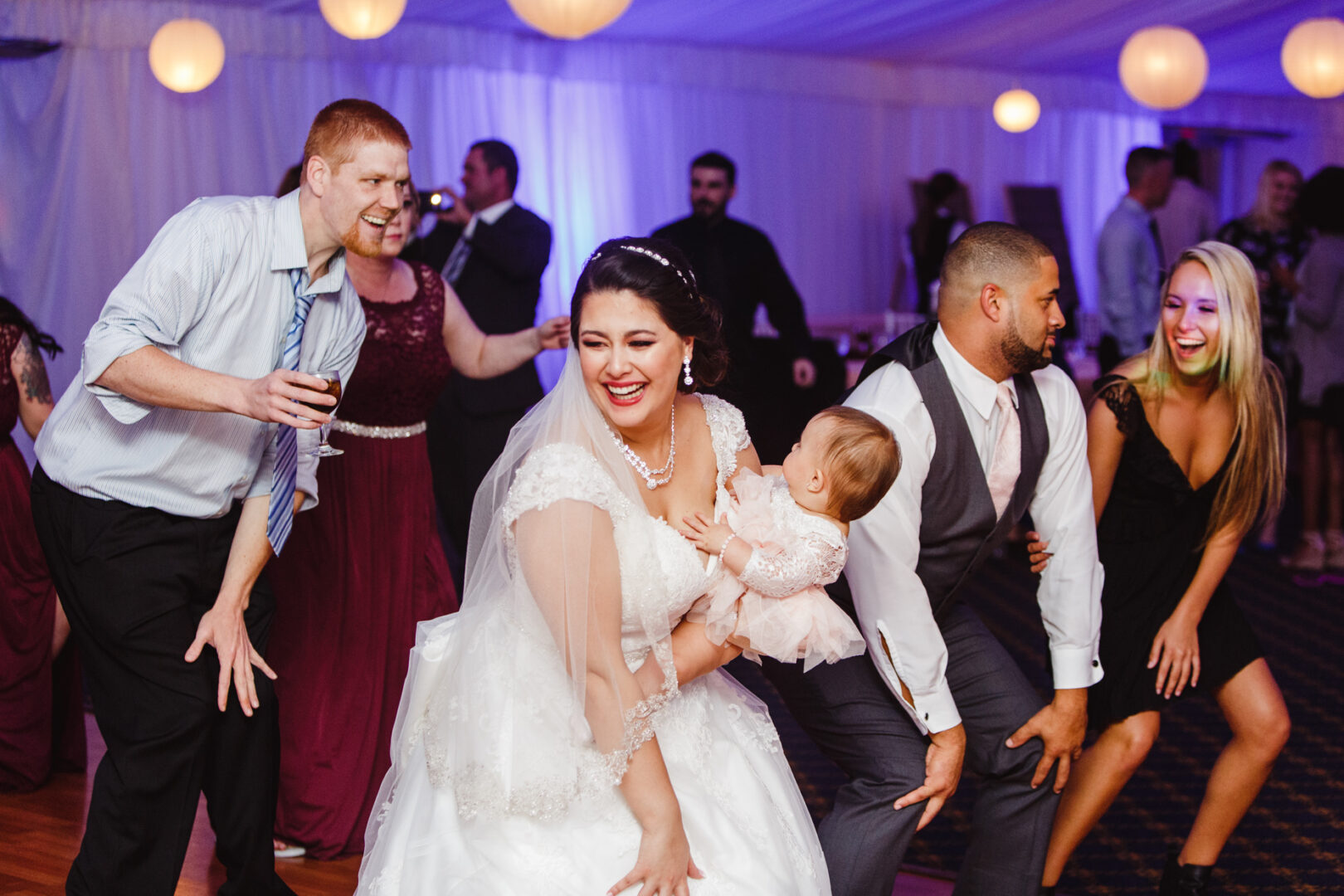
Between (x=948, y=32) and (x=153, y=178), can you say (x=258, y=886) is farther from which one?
(x=948, y=32)

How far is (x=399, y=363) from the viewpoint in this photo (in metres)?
3.16

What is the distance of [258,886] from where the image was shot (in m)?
2.47

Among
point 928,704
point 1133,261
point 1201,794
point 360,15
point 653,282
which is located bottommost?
point 1201,794

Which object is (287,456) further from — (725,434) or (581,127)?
(581,127)

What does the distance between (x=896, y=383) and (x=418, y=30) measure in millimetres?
6056

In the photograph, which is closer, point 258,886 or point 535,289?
point 258,886

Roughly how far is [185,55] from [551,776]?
5.52 metres

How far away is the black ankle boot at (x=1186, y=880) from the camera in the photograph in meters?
2.70

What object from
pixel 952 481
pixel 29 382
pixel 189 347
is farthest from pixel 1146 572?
pixel 29 382

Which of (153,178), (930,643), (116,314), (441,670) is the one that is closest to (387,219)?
(116,314)

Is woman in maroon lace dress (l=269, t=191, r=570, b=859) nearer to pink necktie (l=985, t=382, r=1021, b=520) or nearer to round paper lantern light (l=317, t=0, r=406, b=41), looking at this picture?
pink necktie (l=985, t=382, r=1021, b=520)

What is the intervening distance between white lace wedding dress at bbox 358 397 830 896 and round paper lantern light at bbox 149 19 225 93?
514 centimetres

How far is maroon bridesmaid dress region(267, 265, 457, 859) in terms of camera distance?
3051 mm

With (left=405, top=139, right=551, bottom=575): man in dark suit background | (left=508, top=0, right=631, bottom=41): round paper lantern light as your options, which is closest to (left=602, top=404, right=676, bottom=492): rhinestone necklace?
(left=405, top=139, right=551, bottom=575): man in dark suit background
